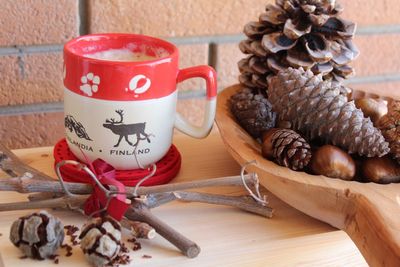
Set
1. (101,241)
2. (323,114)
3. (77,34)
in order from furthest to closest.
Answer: (77,34) → (323,114) → (101,241)

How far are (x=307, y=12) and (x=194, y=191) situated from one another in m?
0.23

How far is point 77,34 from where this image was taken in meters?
0.74

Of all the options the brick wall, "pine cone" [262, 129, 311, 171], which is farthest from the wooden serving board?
the brick wall

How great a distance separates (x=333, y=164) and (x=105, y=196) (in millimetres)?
197

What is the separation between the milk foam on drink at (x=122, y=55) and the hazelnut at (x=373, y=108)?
22 cm

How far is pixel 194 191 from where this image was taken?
572 mm

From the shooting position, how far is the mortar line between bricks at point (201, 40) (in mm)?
713

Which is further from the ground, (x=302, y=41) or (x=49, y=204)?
(x=302, y=41)

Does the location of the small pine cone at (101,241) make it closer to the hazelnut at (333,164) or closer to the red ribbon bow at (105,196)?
the red ribbon bow at (105,196)

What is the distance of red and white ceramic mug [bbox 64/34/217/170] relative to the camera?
53cm

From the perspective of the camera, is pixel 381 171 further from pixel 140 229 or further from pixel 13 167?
pixel 13 167

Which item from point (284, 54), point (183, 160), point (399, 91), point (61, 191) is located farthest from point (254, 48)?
point (399, 91)

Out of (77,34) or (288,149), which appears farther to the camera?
(77,34)

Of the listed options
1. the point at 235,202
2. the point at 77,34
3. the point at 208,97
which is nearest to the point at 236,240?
the point at 235,202
